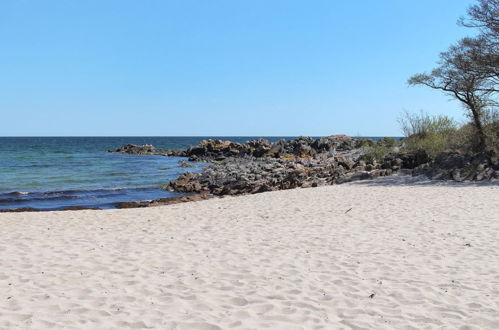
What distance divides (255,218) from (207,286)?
5876 mm

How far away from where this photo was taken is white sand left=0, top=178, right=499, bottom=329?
194 inches

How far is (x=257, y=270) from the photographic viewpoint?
267 inches

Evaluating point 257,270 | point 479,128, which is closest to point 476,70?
point 479,128

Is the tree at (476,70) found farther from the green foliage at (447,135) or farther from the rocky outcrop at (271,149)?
the rocky outcrop at (271,149)

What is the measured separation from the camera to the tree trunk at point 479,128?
69.8 feet

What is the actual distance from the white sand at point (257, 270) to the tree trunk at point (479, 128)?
33.9 feet

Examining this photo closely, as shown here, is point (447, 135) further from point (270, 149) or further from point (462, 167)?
point (270, 149)

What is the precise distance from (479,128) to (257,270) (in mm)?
19342

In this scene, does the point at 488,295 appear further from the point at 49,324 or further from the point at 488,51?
the point at 488,51

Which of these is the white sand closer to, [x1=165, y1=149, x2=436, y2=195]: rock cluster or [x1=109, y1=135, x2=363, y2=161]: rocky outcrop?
[x1=165, y1=149, x2=436, y2=195]: rock cluster

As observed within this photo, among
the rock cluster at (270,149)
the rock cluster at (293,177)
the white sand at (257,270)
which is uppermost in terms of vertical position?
the rock cluster at (270,149)

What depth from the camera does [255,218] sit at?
38.9 ft

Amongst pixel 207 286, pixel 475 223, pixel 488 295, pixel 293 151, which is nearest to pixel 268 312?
pixel 207 286

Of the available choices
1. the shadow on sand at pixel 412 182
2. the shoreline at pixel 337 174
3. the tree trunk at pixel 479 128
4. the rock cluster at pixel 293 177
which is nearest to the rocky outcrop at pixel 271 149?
the shoreline at pixel 337 174
